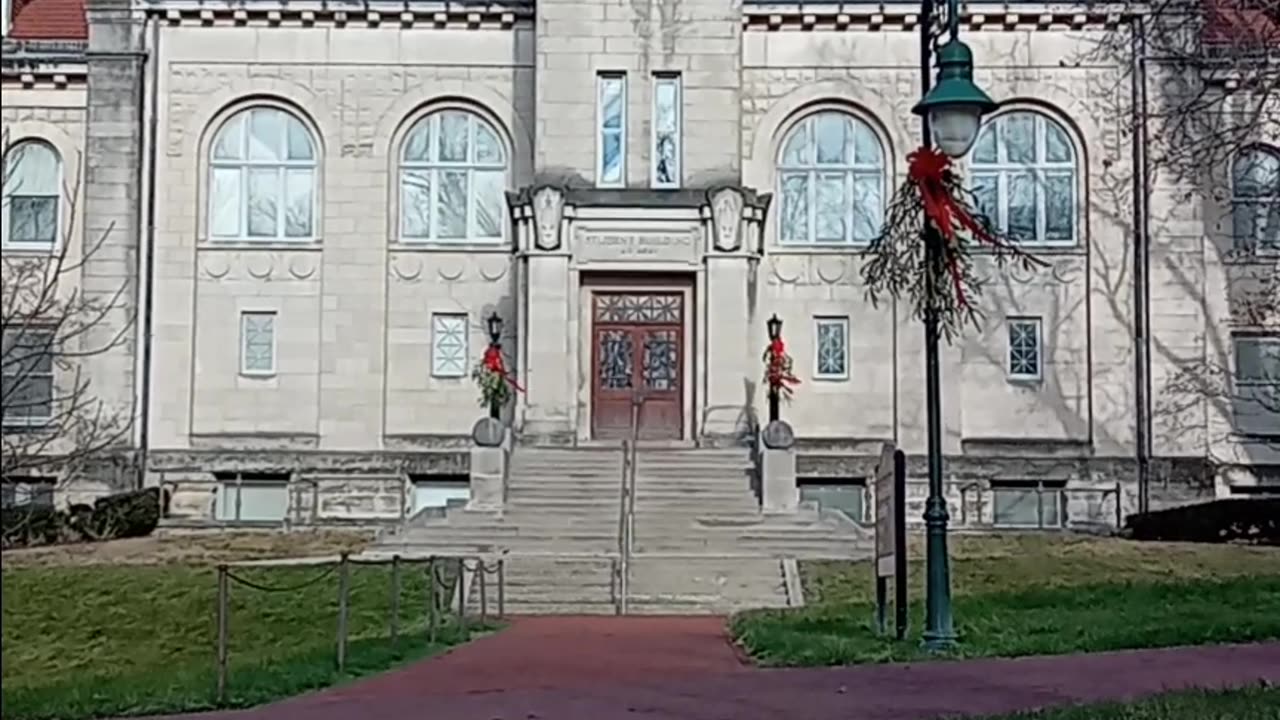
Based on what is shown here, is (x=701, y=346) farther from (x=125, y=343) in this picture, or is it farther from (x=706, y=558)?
(x=125, y=343)

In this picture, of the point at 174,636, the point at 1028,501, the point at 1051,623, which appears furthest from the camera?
the point at 1028,501

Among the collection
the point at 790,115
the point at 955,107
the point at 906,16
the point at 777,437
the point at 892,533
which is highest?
the point at 906,16

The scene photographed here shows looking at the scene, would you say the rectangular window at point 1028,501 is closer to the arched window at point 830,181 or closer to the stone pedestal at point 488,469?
the arched window at point 830,181

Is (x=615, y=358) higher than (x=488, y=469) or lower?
higher

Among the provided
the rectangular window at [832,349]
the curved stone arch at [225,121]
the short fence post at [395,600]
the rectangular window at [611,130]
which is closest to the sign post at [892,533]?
the short fence post at [395,600]

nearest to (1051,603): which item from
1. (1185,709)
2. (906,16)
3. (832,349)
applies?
(1185,709)

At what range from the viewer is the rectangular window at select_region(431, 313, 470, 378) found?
33781 millimetres

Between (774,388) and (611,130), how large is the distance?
608cm

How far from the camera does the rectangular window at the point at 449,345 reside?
33781mm

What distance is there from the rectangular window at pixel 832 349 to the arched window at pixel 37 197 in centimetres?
1613

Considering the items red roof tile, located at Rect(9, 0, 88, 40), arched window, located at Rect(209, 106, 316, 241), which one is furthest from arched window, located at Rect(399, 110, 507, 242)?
red roof tile, located at Rect(9, 0, 88, 40)

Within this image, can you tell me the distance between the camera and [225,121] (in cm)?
3406

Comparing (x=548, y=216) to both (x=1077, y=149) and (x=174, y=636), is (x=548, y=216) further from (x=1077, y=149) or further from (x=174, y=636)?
(x=174, y=636)

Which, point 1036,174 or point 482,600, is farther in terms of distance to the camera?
point 1036,174
